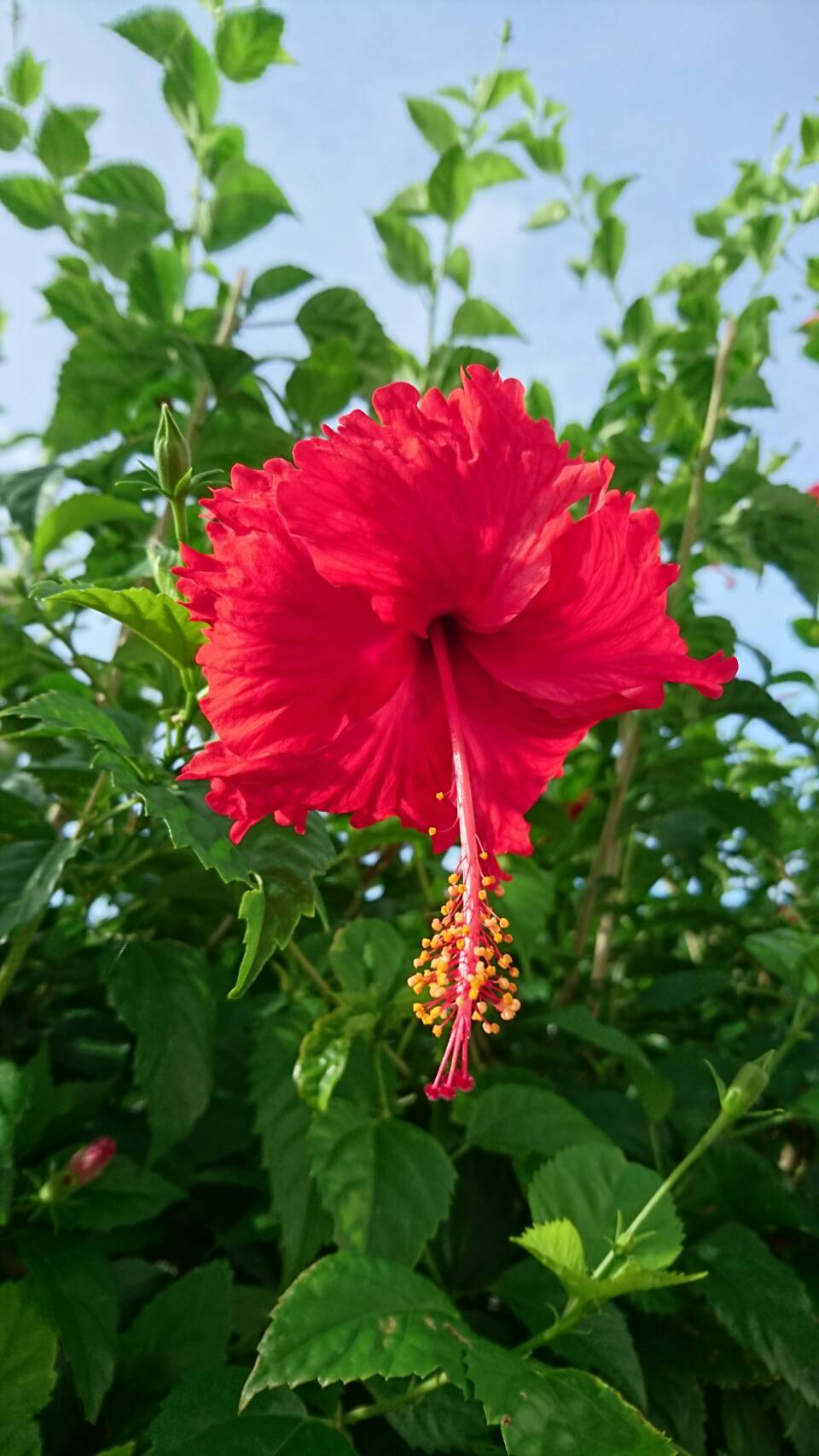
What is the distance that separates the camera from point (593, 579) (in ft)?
2.80

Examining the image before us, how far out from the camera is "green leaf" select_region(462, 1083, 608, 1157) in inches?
41.9

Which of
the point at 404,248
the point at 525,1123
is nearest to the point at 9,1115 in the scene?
the point at 525,1123

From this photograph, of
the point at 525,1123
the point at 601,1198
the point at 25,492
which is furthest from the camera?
the point at 25,492

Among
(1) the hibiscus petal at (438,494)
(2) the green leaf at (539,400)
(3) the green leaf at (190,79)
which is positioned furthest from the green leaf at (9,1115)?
(3) the green leaf at (190,79)

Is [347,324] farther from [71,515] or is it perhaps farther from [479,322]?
[71,515]

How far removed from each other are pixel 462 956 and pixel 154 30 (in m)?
1.49

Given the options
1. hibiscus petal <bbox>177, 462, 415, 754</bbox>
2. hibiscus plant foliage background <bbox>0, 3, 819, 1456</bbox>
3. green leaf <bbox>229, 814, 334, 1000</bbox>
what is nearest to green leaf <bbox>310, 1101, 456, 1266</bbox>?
hibiscus plant foliage background <bbox>0, 3, 819, 1456</bbox>

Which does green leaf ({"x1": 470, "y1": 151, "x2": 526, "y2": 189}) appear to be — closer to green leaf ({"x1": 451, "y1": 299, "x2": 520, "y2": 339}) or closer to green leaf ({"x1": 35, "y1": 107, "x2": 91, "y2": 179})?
green leaf ({"x1": 451, "y1": 299, "x2": 520, "y2": 339})

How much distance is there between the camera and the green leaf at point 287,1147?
3.18 feet

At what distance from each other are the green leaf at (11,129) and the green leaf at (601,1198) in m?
1.64

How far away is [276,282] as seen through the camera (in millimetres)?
1573

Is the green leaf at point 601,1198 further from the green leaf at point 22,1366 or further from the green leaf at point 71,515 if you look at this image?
the green leaf at point 71,515

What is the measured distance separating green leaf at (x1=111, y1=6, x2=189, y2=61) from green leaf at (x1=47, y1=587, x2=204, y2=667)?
1.15m

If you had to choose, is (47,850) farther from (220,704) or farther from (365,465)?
(365,465)
